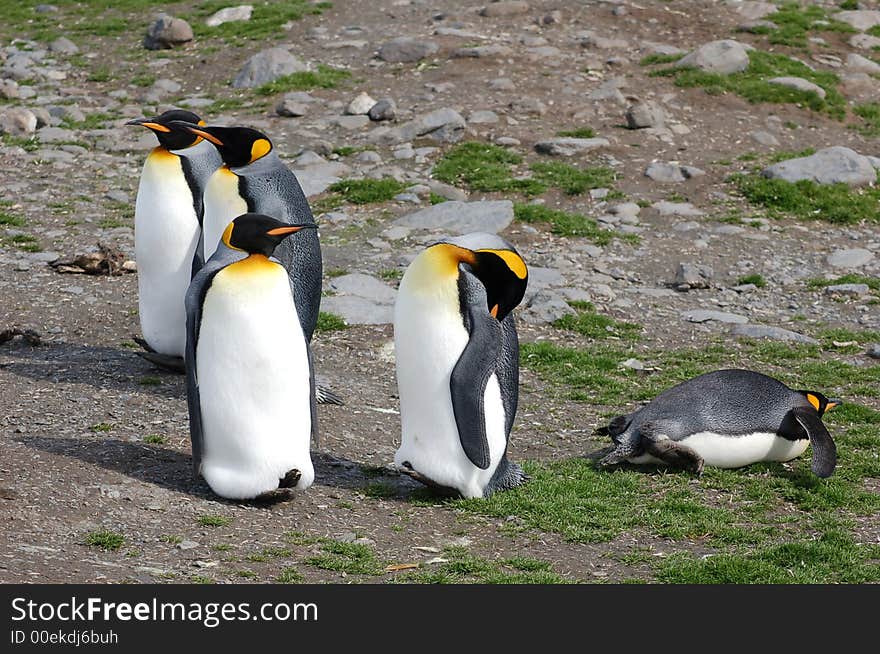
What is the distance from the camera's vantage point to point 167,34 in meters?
15.0

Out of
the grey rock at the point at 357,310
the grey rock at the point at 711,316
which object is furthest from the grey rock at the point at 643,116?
the grey rock at the point at 357,310

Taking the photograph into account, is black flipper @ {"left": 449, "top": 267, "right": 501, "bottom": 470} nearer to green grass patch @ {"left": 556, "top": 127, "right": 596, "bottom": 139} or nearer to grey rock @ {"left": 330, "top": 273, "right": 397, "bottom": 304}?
grey rock @ {"left": 330, "top": 273, "right": 397, "bottom": 304}

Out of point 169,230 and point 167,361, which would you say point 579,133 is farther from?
point 167,361

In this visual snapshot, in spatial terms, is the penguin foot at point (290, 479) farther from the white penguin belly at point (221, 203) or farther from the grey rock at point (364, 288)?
the grey rock at point (364, 288)

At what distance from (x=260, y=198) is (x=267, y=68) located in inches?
309

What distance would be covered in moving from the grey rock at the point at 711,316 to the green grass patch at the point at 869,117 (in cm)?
471

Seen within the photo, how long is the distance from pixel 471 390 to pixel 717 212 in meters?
6.06

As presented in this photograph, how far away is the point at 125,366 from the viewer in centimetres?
725

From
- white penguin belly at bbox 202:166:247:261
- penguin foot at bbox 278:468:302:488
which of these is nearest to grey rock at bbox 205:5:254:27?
white penguin belly at bbox 202:166:247:261

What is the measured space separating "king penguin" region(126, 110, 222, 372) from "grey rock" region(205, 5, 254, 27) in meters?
8.96

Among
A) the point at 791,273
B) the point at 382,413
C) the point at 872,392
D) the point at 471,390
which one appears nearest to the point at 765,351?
the point at 872,392

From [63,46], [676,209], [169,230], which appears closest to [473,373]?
[169,230]

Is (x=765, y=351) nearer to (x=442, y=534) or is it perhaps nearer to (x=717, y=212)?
(x=717, y=212)

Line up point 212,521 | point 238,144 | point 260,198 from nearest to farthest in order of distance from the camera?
point 212,521, point 260,198, point 238,144
